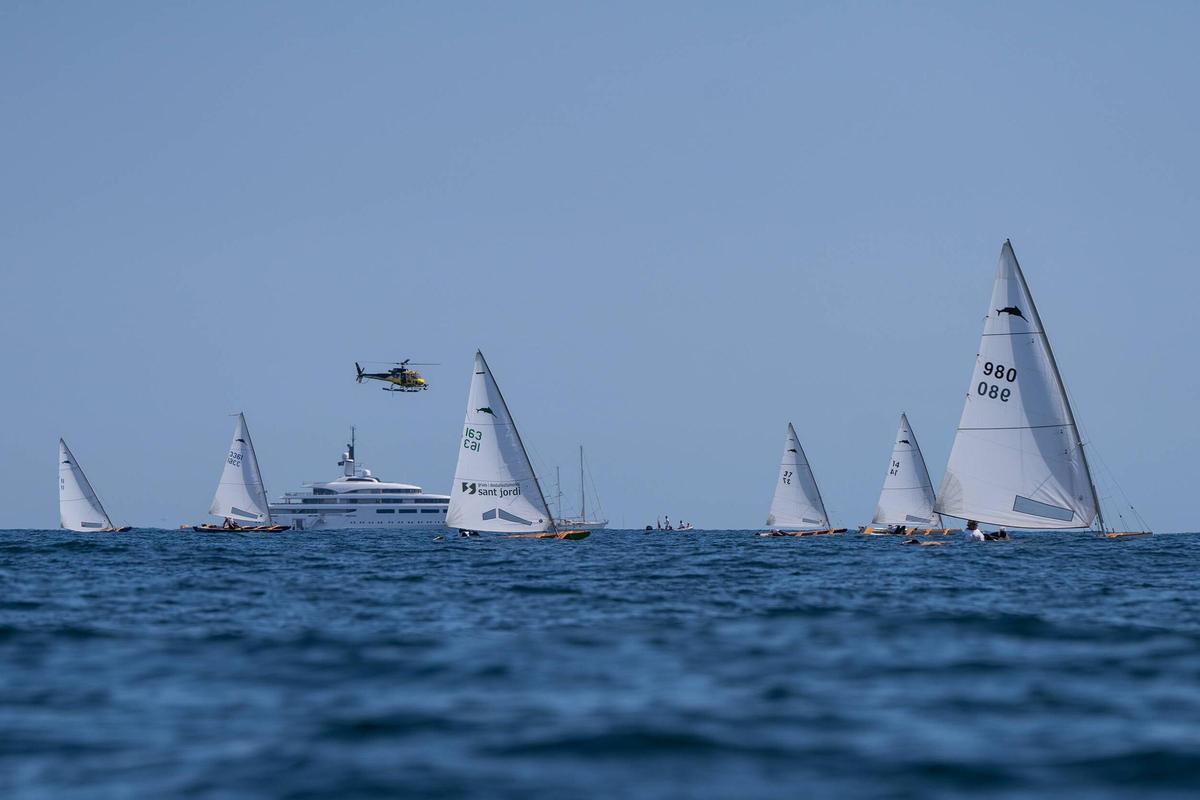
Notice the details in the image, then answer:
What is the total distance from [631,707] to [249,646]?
243 inches

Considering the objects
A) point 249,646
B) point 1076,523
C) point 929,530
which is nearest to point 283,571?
point 249,646

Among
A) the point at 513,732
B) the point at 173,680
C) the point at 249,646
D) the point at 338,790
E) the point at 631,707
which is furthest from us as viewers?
the point at 249,646

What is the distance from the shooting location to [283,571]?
33312mm

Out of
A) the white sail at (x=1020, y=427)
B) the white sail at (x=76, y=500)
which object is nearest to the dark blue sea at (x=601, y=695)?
the white sail at (x=1020, y=427)

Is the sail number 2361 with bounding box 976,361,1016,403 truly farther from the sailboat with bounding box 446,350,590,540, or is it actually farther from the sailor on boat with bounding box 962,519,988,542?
the sailboat with bounding box 446,350,590,540

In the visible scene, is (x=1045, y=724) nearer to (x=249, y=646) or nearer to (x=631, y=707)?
(x=631, y=707)

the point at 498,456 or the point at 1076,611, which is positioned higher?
the point at 498,456

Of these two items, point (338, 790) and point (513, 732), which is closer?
point (338, 790)

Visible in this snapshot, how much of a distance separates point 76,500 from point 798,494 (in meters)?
56.3

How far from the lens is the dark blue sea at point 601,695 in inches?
328

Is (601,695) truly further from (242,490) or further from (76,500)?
(242,490)

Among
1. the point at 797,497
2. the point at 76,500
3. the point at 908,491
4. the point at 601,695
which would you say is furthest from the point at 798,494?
the point at 601,695

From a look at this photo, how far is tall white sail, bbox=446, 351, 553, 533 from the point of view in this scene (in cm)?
5978

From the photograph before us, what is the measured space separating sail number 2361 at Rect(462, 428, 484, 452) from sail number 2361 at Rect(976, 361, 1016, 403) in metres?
23.2
